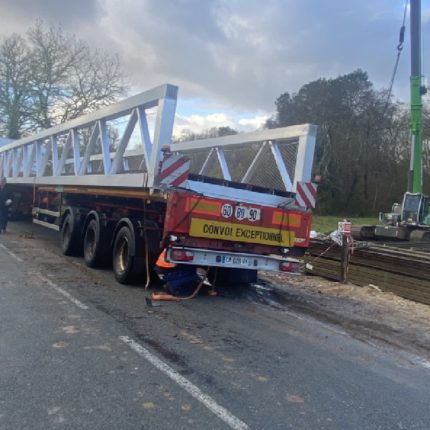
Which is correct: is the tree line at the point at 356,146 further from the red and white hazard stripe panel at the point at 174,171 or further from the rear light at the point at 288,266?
the red and white hazard stripe panel at the point at 174,171

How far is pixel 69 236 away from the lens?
10906 mm

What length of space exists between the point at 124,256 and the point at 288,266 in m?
2.74

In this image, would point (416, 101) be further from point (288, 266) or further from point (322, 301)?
point (288, 266)

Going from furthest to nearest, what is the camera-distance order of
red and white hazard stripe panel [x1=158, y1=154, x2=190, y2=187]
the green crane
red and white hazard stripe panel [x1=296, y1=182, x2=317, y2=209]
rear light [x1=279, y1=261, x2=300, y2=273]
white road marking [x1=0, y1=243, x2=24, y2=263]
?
the green crane, white road marking [x1=0, y1=243, x2=24, y2=263], red and white hazard stripe panel [x1=296, y1=182, x2=317, y2=209], rear light [x1=279, y1=261, x2=300, y2=273], red and white hazard stripe panel [x1=158, y1=154, x2=190, y2=187]

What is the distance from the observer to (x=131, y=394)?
12.4ft

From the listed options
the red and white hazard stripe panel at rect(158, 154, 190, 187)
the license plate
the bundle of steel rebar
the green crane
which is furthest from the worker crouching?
the green crane

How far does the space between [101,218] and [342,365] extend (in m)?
5.98

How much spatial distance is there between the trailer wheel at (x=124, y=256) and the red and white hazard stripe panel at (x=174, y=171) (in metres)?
1.52

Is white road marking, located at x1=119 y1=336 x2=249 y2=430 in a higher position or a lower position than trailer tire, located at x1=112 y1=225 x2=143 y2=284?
lower

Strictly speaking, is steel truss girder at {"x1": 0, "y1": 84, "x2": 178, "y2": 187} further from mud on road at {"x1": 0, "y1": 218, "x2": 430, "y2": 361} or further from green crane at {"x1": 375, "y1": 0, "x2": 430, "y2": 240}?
green crane at {"x1": 375, "y1": 0, "x2": 430, "y2": 240}

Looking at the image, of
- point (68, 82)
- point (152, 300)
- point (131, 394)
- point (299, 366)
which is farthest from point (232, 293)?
point (68, 82)

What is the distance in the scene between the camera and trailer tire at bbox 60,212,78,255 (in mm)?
10727

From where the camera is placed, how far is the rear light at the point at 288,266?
7879 mm

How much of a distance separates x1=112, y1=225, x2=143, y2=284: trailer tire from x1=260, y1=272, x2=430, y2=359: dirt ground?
8.36ft
